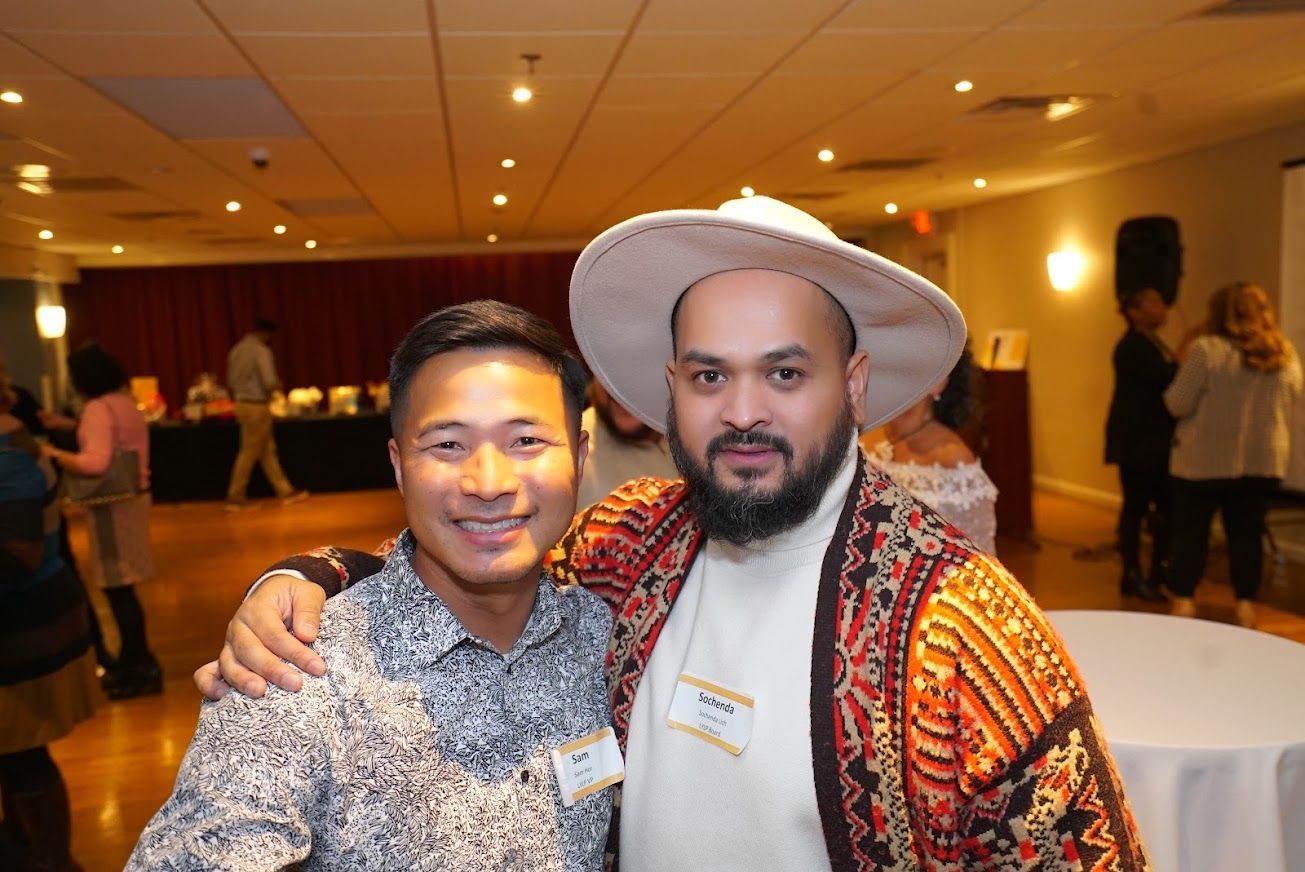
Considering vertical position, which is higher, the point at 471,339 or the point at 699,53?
the point at 699,53

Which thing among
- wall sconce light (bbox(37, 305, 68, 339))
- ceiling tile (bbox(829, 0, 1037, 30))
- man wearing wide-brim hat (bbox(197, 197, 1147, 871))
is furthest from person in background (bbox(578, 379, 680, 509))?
wall sconce light (bbox(37, 305, 68, 339))

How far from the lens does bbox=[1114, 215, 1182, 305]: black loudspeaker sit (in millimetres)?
7203

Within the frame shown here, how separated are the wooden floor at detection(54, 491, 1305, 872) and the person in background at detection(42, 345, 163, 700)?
612 millimetres

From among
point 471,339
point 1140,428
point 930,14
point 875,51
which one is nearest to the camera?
point 471,339

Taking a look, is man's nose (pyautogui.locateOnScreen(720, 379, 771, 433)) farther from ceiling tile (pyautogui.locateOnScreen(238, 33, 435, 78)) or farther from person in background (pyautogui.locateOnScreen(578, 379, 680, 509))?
ceiling tile (pyautogui.locateOnScreen(238, 33, 435, 78))

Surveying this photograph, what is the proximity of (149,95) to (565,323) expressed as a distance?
11.4 metres

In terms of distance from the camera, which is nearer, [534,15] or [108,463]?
[534,15]

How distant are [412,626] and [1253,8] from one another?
14.4 feet

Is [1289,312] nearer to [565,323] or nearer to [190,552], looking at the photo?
[190,552]

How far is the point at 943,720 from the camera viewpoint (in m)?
1.15

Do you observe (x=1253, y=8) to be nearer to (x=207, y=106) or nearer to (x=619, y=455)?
(x=619, y=455)

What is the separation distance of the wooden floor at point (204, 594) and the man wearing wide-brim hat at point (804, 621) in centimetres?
271

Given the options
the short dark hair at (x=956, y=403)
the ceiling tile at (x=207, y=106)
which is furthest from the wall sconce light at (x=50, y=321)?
the short dark hair at (x=956, y=403)

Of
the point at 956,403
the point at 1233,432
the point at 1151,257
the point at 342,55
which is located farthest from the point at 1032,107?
the point at 342,55
